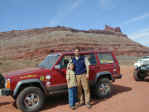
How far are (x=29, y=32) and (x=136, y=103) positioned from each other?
220 ft

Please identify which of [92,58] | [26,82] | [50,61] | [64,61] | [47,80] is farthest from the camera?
[92,58]

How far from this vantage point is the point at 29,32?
65.8 metres

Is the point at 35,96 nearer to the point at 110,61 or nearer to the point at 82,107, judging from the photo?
the point at 82,107

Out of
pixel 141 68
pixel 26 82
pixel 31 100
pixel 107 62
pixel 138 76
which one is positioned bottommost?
pixel 31 100

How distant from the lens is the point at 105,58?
226 inches

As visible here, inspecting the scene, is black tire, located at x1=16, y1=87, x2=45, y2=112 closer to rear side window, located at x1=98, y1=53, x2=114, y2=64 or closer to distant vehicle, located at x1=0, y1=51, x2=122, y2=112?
distant vehicle, located at x1=0, y1=51, x2=122, y2=112

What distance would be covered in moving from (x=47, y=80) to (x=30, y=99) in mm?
764

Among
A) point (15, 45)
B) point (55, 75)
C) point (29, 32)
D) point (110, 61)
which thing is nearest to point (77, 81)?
point (55, 75)

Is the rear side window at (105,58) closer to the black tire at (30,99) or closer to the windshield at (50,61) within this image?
the windshield at (50,61)

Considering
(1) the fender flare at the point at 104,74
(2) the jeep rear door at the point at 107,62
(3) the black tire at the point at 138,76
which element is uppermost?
(2) the jeep rear door at the point at 107,62

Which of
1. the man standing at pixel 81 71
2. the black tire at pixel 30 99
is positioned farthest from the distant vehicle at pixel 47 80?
the man standing at pixel 81 71

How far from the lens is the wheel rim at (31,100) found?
13.6ft

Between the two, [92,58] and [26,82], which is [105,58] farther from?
[26,82]

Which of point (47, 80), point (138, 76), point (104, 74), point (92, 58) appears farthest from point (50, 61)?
point (138, 76)
